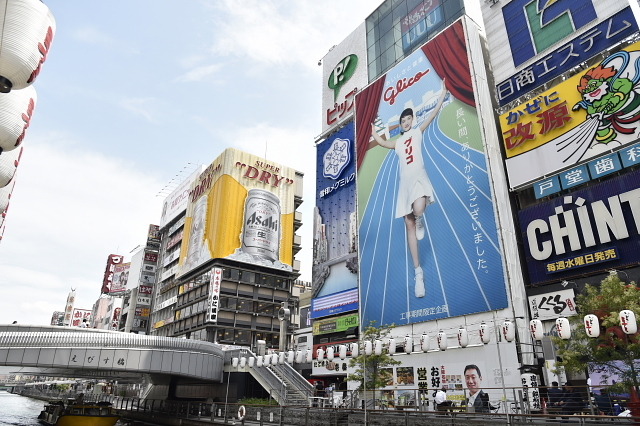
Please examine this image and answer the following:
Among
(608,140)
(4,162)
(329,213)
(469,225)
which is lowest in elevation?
(4,162)

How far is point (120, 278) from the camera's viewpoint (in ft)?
379

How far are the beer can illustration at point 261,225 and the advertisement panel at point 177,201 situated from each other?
20.6 m

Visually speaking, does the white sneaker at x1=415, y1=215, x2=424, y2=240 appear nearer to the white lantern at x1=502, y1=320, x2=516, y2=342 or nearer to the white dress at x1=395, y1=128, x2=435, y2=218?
the white dress at x1=395, y1=128, x2=435, y2=218

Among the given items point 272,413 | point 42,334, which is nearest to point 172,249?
point 42,334

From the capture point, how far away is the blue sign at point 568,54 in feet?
105

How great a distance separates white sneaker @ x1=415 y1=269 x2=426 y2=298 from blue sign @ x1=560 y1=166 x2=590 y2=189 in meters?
13.6

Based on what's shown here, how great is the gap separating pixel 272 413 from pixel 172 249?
2921 inches

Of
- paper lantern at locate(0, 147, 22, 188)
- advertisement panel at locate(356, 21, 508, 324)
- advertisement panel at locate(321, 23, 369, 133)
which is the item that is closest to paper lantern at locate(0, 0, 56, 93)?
paper lantern at locate(0, 147, 22, 188)

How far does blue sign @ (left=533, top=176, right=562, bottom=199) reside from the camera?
105 feet

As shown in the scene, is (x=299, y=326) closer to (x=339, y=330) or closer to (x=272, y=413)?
(x=339, y=330)

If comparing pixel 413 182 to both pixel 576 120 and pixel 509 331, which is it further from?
pixel 509 331

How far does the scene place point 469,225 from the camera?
121ft

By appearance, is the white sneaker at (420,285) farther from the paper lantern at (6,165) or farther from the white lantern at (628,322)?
the paper lantern at (6,165)

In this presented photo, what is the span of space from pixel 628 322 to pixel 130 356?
120 feet
